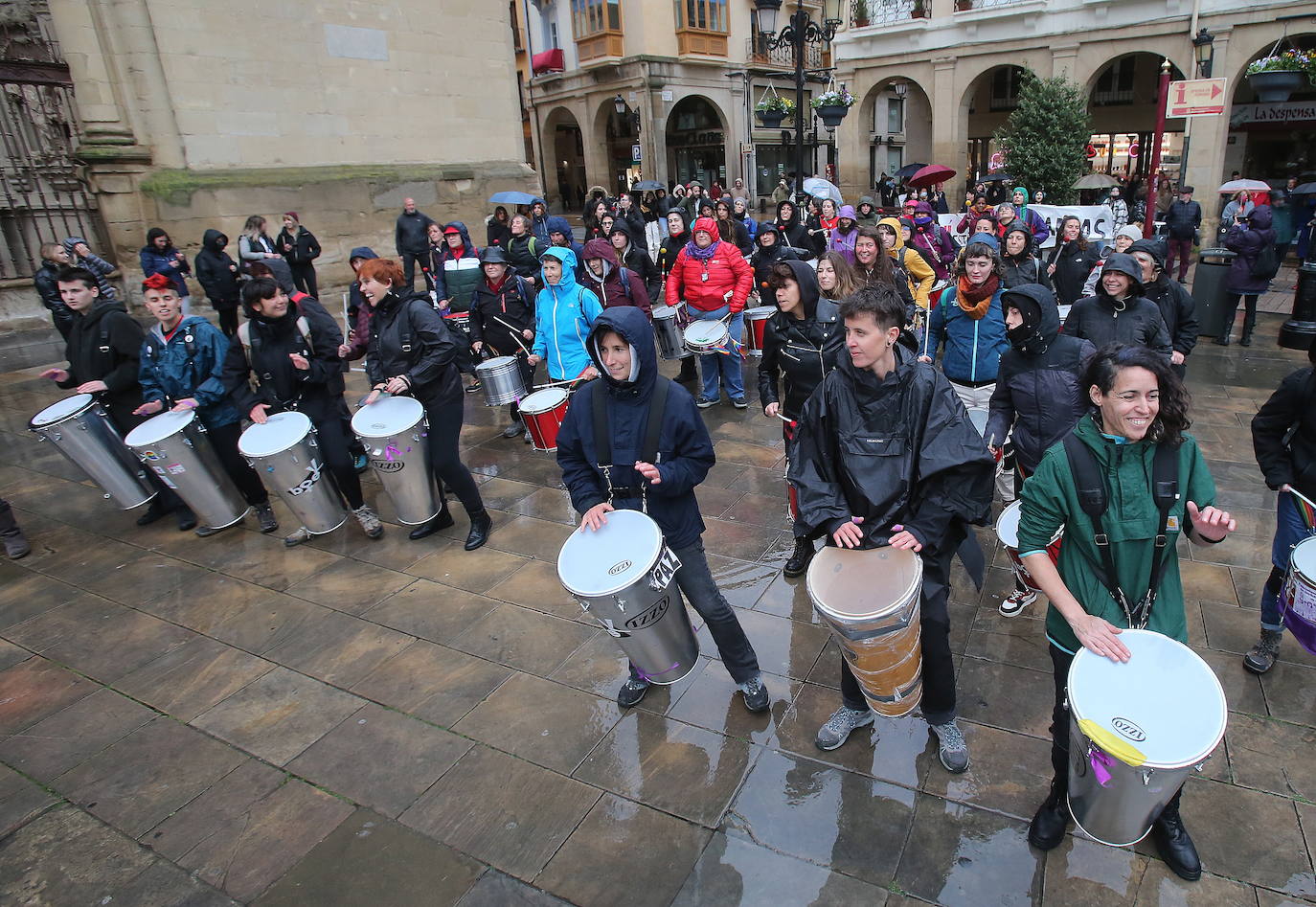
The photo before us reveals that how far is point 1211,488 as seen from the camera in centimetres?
250

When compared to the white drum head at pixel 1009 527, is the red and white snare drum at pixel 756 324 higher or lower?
higher

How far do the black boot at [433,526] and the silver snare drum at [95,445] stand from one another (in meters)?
2.36

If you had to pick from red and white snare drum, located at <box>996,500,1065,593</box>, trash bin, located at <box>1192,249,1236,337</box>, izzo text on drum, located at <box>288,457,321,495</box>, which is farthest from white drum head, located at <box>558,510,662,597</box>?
trash bin, located at <box>1192,249,1236,337</box>

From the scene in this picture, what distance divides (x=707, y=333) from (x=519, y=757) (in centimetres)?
469

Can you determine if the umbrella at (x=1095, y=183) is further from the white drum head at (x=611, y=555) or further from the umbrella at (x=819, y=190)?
the white drum head at (x=611, y=555)

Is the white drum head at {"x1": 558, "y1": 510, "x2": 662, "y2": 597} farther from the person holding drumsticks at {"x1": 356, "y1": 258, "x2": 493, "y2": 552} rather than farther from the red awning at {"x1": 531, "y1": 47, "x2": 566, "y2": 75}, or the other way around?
Result: the red awning at {"x1": 531, "y1": 47, "x2": 566, "y2": 75}

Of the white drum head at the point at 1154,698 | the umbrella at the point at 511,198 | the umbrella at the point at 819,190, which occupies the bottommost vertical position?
the white drum head at the point at 1154,698

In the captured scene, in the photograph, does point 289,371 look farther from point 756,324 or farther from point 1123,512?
point 1123,512

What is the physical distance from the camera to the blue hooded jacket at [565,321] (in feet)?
20.3

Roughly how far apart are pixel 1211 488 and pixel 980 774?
1.48m

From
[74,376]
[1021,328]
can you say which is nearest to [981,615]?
[1021,328]

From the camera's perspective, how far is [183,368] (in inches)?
218

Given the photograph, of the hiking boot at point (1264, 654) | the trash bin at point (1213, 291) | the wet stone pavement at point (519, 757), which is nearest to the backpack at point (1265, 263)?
the trash bin at point (1213, 291)

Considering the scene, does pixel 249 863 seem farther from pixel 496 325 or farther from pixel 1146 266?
pixel 1146 266
